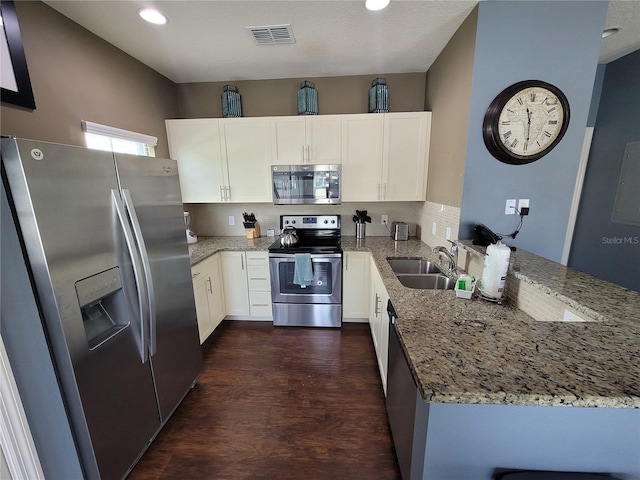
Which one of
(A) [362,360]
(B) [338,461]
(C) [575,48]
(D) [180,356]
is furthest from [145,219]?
(C) [575,48]

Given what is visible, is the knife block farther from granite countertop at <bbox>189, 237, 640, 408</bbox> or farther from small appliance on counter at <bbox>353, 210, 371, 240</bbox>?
granite countertop at <bbox>189, 237, 640, 408</bbox>

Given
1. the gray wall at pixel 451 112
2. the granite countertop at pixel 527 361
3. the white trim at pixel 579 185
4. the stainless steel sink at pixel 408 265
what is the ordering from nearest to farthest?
the granite countertop at pixel 527 361 → the gray wall at pixel 451 112 → the stainless steel sink at pixel 408 265 → the white trim at pixel 579 185

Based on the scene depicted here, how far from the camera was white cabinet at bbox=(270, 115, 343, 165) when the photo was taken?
8.86ft

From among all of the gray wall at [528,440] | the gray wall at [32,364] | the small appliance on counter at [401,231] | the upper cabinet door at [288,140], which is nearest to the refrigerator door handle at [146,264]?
the gray wall at [32,364]

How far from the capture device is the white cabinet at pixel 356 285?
8.75 ft

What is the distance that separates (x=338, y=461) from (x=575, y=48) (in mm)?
2934

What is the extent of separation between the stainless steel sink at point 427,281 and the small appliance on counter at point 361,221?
3.67 feet

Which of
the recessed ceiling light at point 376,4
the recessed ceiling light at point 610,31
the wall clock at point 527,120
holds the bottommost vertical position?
the wall clock at point 527,120

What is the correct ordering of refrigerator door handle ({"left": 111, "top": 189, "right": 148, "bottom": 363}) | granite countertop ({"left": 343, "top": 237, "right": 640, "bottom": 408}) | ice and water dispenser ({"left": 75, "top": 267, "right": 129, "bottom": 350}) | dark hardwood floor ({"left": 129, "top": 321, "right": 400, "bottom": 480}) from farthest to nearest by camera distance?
dark hardwood floor ({"left": 129, "top": 321, "right": 400, "bottom": 480}) → refrigerator door handle ({"left": 111, "top": 189, "right": 148, "bottom": 363}) → ice and water dispenser ({"left": 75, "top": 267, "right": 129, "bottom": 350}) → granite countertop ({"left": 343, "top": 237, "right": 640, "bottom": 408})

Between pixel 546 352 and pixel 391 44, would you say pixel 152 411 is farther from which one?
pixel 391 44

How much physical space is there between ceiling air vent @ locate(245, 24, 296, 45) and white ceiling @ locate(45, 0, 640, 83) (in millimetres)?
47

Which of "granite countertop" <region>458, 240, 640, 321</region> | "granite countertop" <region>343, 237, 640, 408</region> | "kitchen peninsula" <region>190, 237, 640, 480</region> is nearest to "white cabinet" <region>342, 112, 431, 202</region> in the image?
"granite countertop" <region>458, 240, 640, 321</region>

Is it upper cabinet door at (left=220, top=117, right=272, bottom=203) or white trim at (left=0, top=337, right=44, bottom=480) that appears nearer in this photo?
white trim at (left=0, top=337, right=44, bottom=480)

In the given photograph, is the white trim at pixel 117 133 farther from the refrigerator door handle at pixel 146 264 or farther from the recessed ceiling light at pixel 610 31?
the recessed ceiling light at pixel 610 31
